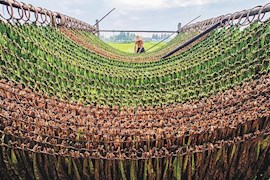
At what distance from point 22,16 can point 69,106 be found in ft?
4.12

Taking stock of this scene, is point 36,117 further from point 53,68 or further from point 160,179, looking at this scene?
point 53,68

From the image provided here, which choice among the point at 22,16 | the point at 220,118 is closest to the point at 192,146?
the point at 220,118

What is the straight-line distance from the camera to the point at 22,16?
269 centimetres

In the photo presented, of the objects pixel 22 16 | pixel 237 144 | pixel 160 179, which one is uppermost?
pixel 22 16

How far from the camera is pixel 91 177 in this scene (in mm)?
1543

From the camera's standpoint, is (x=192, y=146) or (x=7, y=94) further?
(x=7, y=94)

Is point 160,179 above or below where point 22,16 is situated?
below

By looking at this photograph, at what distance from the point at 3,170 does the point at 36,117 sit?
334mm

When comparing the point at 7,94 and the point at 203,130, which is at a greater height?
the point at 7,94

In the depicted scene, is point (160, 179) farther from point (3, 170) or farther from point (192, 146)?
point (3, 170)

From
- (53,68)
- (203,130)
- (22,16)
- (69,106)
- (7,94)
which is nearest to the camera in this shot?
(203,130)

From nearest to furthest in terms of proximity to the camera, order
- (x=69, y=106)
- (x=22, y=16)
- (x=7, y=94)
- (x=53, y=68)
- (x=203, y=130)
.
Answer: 1. (x=203, y=130)
2. (x=7, y=94)
3. (x=69, y=106)
4. (x=53, y=68)
5. (x=22, y=16)

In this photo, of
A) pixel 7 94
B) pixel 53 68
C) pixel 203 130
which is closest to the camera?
pixel 203 130

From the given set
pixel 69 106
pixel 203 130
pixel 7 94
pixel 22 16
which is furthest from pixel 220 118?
pixel 22 16
